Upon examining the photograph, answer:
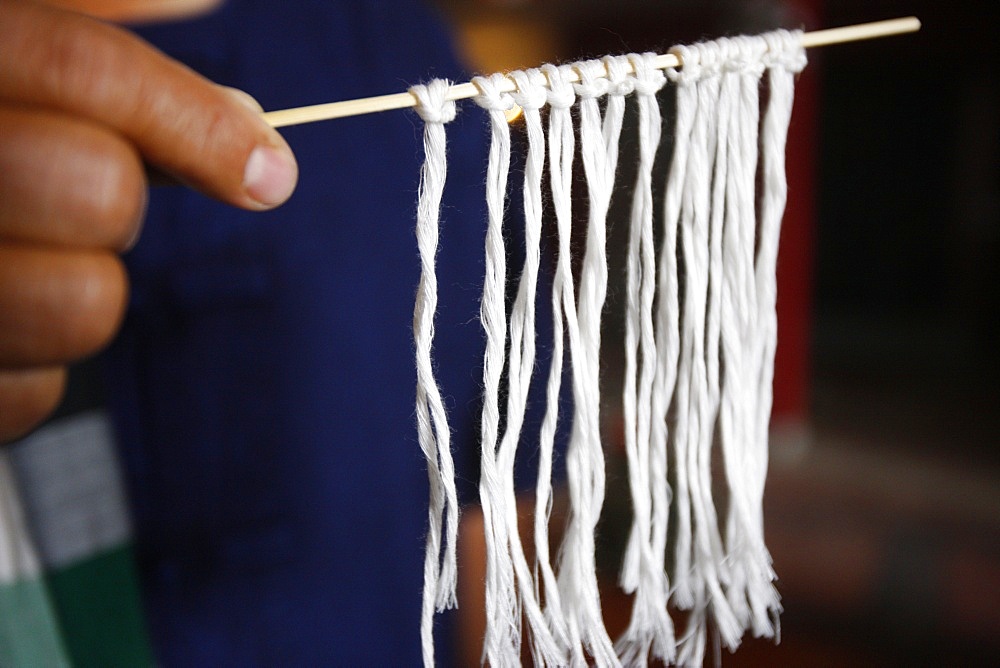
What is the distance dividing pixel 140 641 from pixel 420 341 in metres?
0.38

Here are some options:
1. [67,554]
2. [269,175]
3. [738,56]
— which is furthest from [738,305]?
[67,554]

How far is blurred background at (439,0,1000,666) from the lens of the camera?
0.51 m

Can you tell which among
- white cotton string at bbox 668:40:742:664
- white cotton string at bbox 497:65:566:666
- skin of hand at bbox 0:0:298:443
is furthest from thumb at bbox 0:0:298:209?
white cotton string at bbox 668:40:742:664

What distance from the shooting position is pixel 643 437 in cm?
35

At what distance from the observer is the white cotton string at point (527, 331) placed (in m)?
0.30

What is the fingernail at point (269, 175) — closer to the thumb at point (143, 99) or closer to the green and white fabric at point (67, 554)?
the thumb at point (143, 99)

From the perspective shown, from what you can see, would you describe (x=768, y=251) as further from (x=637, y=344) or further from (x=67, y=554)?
(x=67, y=554)

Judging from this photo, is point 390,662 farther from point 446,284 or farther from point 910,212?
point 910,212

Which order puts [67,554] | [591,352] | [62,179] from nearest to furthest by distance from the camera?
[62,179] → [591,352] → [67,554]

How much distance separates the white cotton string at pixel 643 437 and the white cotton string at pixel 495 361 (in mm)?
80

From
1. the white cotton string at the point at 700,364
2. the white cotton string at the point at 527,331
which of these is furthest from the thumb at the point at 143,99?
the white cotton string at the point at 700,364

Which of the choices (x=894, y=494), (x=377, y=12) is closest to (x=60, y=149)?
(x=377, y=12)

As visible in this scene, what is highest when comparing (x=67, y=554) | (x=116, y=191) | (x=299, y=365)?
(x=116, y=191)

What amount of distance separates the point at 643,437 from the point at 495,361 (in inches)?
4.1
